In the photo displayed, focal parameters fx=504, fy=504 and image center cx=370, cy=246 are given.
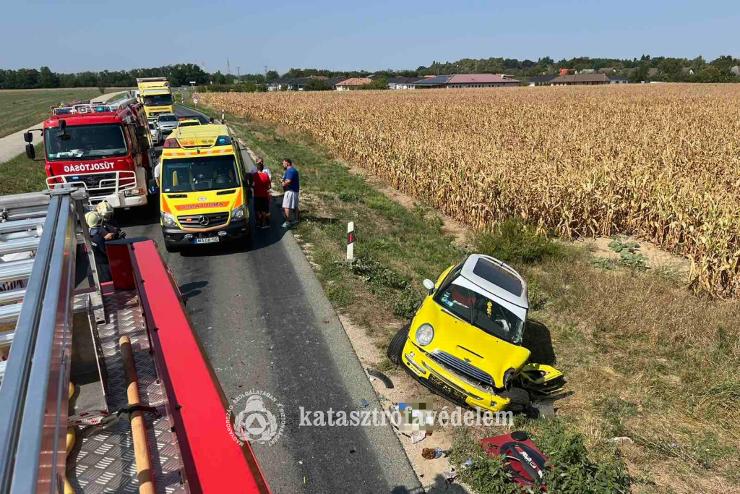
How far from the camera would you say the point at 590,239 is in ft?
45.3

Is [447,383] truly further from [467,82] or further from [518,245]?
[467,82]

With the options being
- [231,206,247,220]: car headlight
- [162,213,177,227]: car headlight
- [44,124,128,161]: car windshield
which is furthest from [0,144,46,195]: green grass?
[231,206,247,220]: car headlight

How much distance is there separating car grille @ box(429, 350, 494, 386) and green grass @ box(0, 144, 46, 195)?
16819mm

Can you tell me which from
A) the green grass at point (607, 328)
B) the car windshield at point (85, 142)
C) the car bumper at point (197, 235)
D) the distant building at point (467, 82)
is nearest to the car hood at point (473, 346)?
the green grass at point (607, 328)

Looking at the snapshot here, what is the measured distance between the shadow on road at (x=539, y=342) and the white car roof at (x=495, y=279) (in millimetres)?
1061

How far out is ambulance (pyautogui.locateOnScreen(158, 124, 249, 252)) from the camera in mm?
11836

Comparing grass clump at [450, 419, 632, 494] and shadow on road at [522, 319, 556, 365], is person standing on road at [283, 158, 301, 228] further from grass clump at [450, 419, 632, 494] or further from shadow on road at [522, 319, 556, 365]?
grass clump at [450, 419, 632, 494]

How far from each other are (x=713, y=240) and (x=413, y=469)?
8.31 metres

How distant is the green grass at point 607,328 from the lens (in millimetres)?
6457

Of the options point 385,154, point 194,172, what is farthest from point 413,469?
point 385,154

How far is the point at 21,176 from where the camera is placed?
65.4ft

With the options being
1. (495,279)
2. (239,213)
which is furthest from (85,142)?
(495,279)

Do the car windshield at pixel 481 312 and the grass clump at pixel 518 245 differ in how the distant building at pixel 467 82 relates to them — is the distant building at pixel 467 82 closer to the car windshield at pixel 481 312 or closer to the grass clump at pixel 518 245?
the grass clump at pixel 518 245

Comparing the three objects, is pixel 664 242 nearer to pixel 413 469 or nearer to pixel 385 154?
pixel 413 469
